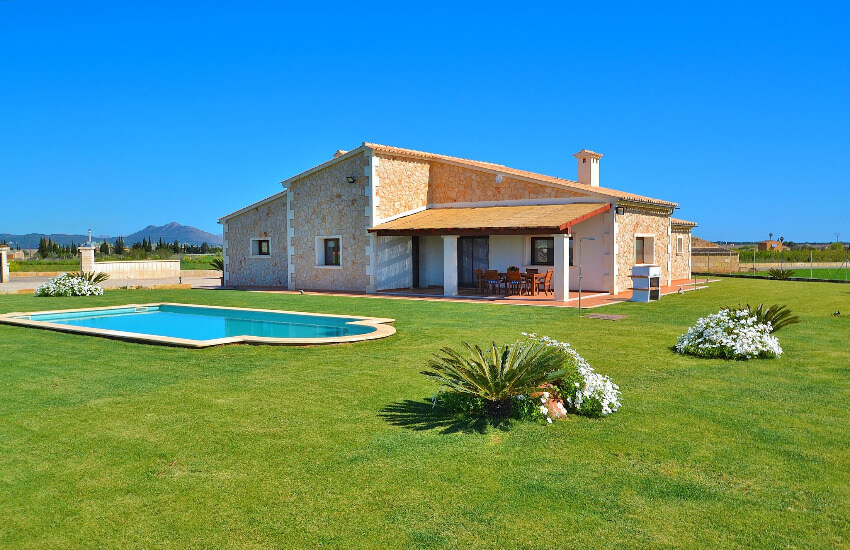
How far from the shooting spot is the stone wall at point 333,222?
78.4 feet

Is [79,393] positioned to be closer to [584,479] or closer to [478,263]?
[584,479]

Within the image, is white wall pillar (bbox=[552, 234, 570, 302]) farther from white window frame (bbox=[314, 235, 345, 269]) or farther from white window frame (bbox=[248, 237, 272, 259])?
white window frame (bbox=[248, 237, 272, 259])

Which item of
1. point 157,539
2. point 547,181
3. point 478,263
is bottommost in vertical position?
point 157,539

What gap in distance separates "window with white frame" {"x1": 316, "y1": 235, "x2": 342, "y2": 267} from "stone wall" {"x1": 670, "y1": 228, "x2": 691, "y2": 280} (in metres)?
15.1

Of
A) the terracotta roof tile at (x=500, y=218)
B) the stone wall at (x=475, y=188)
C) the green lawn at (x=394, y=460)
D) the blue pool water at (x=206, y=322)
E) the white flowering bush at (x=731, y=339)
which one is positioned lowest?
the green lawn at (x=394, y=460)

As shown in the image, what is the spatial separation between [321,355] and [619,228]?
14.7 metres

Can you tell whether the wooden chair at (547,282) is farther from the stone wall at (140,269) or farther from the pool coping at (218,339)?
the stone wall at (140,269)

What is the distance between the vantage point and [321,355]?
10.3 meters

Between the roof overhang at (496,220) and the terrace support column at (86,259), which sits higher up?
the roof overhang at (496,220)

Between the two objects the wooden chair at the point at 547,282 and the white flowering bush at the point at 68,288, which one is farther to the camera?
the white flowering bush at the point at 68,288

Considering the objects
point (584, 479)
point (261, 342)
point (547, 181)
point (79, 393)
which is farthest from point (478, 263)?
point (584, 479)

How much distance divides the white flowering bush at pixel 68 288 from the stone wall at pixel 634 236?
1833 cm

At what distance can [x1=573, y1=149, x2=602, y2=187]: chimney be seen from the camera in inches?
1150

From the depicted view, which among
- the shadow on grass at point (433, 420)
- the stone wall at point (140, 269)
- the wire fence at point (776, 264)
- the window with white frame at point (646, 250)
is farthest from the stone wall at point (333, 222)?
the wire fence at point (776, 264)
